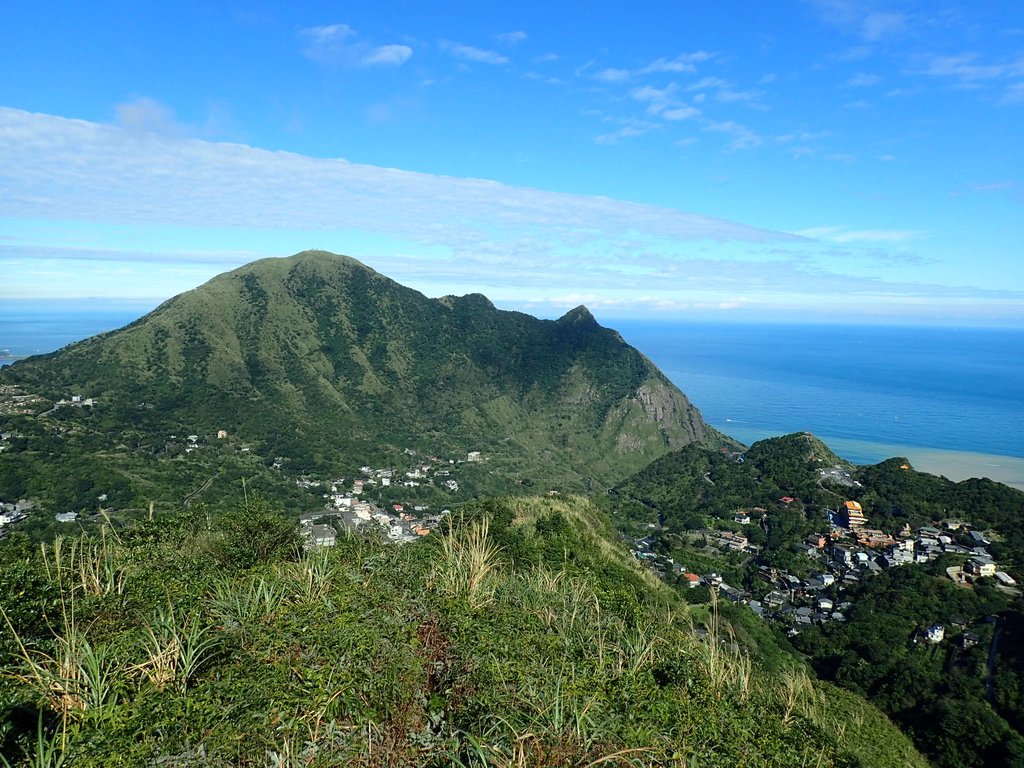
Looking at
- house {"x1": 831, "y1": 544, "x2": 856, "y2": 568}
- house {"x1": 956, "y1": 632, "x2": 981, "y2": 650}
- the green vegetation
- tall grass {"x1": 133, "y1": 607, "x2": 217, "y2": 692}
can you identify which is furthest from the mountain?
tall grass {"x1": 133, "y1": 607, "x2": 217, "y2": 692}

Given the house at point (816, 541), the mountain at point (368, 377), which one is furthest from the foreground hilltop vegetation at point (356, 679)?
the mountain at point (368, 377)

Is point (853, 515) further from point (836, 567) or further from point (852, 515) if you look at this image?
point (836, 567)

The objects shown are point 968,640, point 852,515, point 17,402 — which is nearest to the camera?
point 968,640

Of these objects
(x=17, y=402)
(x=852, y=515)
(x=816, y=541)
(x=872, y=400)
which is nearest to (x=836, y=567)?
(x=816, y=541)

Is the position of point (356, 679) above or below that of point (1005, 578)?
above

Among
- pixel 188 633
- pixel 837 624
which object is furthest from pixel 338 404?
pixel 188 633

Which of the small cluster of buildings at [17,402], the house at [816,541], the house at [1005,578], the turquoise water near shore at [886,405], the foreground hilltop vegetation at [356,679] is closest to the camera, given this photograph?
the foreground hilltop vegetation at [356,679]

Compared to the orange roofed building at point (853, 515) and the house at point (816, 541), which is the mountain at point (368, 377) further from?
the house at point (816, 541)
